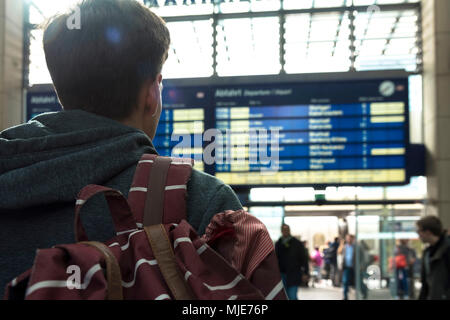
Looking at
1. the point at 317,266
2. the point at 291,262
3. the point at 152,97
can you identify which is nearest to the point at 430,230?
the point at 291,262

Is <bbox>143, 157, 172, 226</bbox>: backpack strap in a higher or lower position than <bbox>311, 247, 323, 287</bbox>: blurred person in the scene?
higher

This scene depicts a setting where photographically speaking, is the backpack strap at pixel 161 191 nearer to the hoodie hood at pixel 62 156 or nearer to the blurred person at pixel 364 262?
the hoodie hood at pixel 62 156

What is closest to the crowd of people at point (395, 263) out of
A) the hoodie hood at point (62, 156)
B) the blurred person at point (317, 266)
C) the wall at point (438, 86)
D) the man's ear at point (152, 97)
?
the wall at point (438, 86)

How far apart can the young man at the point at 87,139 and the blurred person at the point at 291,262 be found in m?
6.61

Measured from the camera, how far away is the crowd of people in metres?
4.67

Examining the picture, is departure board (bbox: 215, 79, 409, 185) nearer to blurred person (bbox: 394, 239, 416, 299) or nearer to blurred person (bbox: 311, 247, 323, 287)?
blurred person (bbox: 394, 239, 416, 299)

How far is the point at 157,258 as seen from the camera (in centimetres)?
90

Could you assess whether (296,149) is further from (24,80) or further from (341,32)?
(24,80)

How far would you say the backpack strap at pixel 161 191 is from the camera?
3.18ft

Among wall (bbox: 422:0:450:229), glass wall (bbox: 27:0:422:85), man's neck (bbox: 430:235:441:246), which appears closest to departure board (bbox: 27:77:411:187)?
glass wall (bbox: 27:0:422:85)

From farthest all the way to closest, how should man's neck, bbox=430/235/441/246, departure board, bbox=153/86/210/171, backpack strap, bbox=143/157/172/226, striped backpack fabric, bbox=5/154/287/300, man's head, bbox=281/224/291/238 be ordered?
1. man's head, bbox=281/224/291/238
2. departure board, bbox=153/86/210/171
3. man's neck, bbox=430/235/441/246
4. backpack strap, bbox=143/157/172/226
5. striped backpack fabric, bbox=5/154/287/300

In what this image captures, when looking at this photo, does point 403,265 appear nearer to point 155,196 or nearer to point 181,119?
point 181,119

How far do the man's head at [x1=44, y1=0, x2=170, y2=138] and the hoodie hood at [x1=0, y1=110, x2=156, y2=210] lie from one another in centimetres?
4
